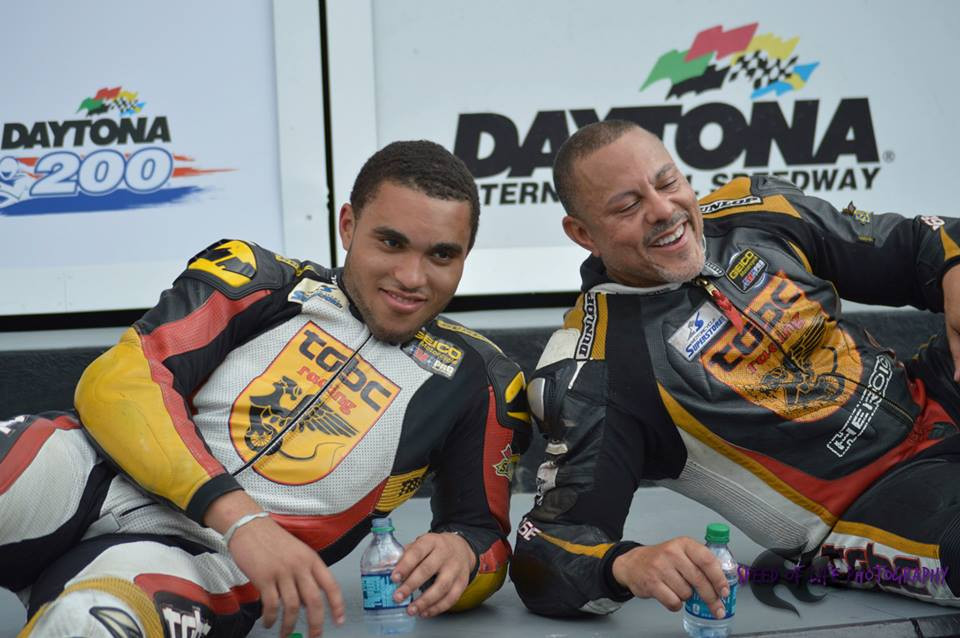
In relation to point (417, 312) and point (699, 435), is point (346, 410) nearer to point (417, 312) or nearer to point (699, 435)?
point (417, 312)

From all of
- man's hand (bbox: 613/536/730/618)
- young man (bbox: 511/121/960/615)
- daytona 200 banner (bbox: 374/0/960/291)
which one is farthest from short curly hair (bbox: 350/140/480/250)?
daytona 200 banner (bbox: 374/0/960/291)

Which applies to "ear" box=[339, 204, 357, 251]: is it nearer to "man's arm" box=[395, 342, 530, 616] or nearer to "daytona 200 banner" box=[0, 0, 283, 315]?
"man's arm" box=[395, 342, 530, 616]

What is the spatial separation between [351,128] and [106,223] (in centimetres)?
94

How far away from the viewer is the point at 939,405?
223cm

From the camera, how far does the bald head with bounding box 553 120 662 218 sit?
2.20 meters

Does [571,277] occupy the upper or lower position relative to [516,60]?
lower

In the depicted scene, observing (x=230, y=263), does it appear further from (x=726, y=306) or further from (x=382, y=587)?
(x=726, y=306)

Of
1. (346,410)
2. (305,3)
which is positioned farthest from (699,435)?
(305,3)

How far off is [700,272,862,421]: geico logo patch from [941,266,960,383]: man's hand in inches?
7.8

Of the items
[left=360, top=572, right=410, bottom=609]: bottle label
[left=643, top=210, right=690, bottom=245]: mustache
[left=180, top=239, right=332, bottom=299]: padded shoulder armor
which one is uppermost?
[left=643, top=210, right=690, bottom=245]: mustache

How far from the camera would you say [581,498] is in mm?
1998

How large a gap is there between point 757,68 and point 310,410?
2.53 meters

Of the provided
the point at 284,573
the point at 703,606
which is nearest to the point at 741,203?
the point at 703,606

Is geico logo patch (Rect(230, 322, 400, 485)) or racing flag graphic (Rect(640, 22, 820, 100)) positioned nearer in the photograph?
geico logo patch (Rect(230, 322, 400, 485))
